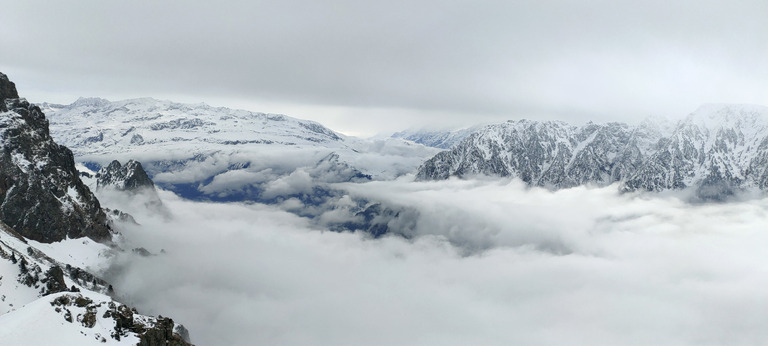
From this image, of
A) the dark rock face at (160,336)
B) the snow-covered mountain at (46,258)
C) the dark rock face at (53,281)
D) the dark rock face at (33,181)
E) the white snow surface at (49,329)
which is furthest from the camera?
the dark rock face at (33,181)

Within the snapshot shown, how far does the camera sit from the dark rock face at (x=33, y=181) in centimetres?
16388

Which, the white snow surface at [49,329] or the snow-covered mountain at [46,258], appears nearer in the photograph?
the white snow surface at [49,329]

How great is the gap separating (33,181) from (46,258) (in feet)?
160

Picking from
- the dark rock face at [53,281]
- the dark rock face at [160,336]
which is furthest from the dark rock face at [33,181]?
the dark rock face at [160,336]

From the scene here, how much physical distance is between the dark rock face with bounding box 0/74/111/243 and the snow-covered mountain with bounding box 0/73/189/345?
30 centimetres

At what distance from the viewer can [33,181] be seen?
17188cm

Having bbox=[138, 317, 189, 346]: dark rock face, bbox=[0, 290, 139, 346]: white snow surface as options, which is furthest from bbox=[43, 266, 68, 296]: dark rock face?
bbox=[138, 317, 189, 346]: dark rock face

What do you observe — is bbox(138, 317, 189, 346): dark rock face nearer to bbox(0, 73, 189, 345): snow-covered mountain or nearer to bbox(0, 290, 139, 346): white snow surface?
bbox(0, 73, 189, 345): snow-covered mountain

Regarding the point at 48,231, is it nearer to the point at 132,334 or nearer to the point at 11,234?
the point at 11,234

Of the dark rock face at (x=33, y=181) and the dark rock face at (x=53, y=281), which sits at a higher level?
the dark rock face at (x=33, y=181)

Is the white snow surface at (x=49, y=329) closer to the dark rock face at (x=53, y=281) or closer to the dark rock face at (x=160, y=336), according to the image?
the dark rock face at (x=160, y=336)

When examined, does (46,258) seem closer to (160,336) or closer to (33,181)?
(33,181)

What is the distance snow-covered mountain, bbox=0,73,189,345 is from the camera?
3022 inches

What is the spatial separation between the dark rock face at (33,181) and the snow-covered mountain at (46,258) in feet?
0.97
